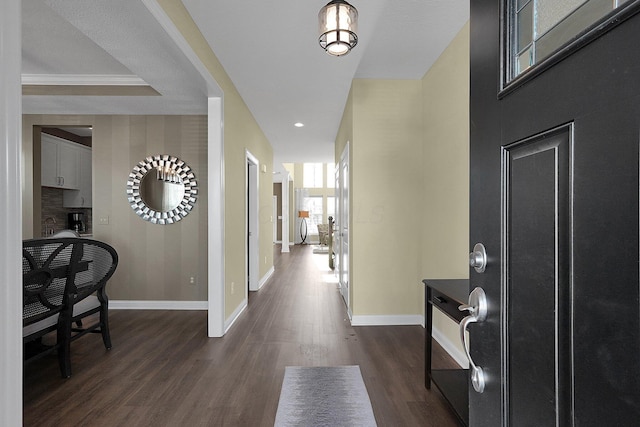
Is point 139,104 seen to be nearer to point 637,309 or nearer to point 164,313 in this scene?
point 164,313

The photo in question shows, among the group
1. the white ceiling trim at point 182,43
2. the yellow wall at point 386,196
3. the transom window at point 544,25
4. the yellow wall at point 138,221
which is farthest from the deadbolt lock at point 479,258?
the yellow wall at point 138,221

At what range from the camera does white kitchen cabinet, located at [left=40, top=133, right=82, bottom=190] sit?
4.95 meters

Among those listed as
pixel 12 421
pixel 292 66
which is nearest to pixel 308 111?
pixel 292 66

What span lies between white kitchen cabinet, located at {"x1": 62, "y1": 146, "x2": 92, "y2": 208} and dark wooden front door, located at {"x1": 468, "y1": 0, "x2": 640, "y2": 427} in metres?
6.60

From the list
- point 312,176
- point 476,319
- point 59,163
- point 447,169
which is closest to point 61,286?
point 476,319

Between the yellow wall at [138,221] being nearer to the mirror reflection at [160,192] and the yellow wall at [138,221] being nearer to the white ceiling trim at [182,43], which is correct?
the mirror reflection at [160,192]

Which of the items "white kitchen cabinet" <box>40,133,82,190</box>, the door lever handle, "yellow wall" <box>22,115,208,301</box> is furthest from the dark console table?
"white kitchen cabinet" <box>40,133,82,190</box>

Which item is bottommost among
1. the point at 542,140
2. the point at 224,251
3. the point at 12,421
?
the point at 12,421

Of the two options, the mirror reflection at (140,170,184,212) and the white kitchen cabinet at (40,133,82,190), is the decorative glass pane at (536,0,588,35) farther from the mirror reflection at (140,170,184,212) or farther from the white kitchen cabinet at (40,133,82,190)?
the white kitchen cabinet at (40,133,82,190)

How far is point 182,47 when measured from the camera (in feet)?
7.37

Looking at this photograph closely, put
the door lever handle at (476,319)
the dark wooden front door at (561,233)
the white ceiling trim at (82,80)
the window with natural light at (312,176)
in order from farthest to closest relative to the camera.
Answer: the window with natural light at (312,176)
the white ceiling trim at (82,80)
the door lever handle at (476,319)
the dark wooden front door at (561,233)

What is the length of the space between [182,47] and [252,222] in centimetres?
342

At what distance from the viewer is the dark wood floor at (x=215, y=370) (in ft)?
6.54

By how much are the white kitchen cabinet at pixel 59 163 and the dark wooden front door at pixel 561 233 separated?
5.90 meters
